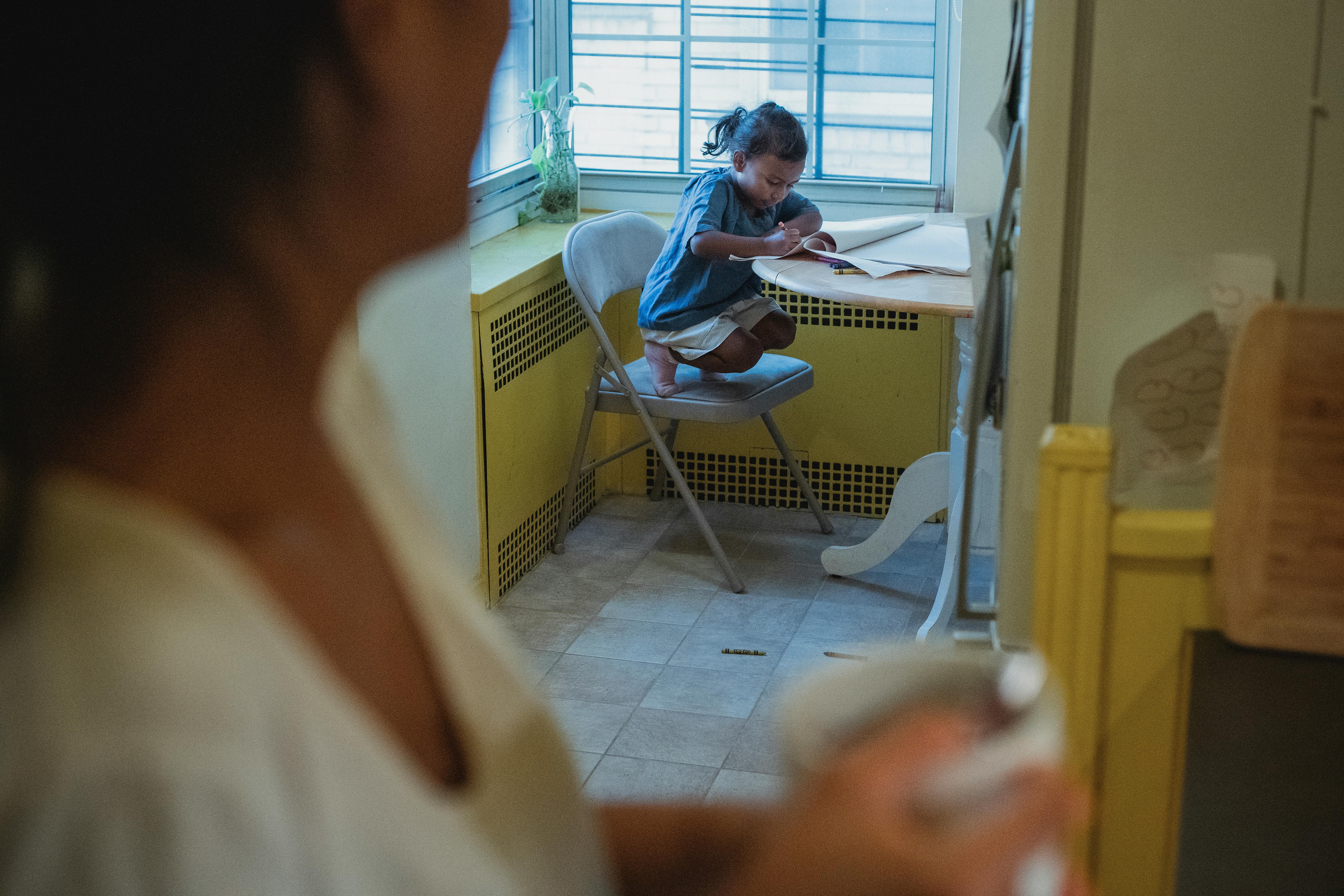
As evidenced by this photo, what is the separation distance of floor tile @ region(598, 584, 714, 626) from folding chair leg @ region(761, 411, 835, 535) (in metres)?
0.48

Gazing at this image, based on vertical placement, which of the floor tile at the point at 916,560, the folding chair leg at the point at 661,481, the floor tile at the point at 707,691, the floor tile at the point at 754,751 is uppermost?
the folding chair leg at the point at 661,481

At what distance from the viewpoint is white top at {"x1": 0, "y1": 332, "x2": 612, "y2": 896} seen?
0.29m

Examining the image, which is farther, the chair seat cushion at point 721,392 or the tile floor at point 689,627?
the chair seat cushion at point 721,392

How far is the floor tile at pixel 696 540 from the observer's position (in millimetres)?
3449

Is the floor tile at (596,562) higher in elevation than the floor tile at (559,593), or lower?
higher

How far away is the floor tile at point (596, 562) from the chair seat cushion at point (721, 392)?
1.25ft

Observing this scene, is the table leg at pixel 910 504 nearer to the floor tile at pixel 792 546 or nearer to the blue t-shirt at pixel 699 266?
the floor tile at pixel 792 546

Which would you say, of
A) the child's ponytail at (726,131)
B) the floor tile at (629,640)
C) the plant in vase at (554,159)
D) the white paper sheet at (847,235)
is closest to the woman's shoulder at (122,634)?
the floor tile at (629,640)

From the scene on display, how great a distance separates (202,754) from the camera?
297 mm

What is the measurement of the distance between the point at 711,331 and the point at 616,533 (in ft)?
2.36

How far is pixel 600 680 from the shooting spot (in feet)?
9.12

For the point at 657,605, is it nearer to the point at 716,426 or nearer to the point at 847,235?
the point at 716,426

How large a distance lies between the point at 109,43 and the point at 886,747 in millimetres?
253

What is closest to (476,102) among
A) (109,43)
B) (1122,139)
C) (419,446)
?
(109,43)
